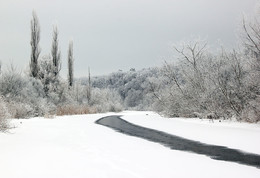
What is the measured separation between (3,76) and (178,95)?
54.0ft

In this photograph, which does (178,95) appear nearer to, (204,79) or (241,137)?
(204,79)

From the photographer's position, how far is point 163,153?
9.48m

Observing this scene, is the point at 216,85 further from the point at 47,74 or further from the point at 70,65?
the point at 70,65

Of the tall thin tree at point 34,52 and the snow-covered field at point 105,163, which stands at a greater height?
the tall thin tree at point 34,52

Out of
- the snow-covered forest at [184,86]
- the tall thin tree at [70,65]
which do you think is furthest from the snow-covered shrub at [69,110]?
the tall thin tree at [70,65]

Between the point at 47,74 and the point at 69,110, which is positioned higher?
the point at 47,74

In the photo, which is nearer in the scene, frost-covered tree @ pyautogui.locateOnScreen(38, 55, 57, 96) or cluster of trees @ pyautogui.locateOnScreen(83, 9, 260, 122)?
cluster of trees @ pyautogui.locateOnScreen(83, 9, 260, 122)

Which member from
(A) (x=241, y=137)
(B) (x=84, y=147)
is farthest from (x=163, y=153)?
(A) (x=241, y=137)

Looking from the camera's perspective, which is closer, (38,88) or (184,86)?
(184,86)

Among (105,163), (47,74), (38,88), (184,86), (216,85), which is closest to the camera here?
(105,163)

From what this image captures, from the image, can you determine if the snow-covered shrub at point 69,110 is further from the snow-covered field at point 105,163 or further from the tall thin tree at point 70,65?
the snow-covered field at point 105,163

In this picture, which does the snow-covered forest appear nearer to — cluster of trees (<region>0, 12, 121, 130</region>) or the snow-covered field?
cluster of trees (<region>0, 12, 121, 130</region>)

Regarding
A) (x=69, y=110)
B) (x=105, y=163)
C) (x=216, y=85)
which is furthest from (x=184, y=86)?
(x=105, y=163)

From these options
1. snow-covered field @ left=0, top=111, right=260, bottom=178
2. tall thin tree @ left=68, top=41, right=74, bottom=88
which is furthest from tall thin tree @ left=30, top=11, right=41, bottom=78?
snow-covered field @ left=0, top=111, right=260, bottom=178
